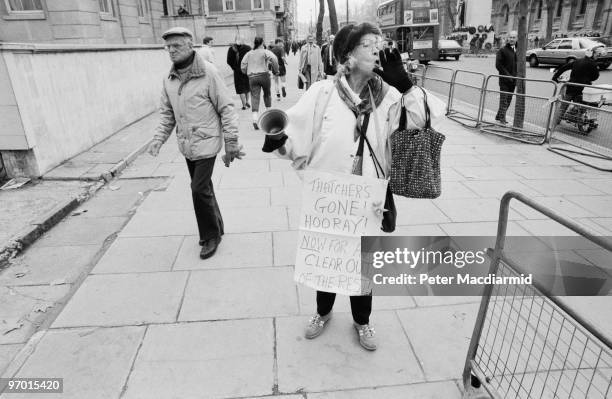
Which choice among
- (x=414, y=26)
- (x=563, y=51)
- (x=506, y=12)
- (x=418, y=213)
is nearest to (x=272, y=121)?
(x=418, y=213)

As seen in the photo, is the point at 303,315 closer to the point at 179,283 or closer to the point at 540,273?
the point at 179,283

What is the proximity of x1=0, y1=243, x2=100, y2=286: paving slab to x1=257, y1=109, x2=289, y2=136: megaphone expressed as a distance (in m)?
2.63

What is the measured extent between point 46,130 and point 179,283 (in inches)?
158

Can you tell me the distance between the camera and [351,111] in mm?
2381

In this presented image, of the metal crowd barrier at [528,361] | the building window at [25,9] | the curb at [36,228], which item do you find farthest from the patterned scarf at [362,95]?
the building window at [25,9]

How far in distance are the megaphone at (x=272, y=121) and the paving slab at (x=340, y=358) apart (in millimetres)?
1483

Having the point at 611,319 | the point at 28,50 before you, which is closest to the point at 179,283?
the point at 611,319

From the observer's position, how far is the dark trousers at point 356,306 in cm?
277

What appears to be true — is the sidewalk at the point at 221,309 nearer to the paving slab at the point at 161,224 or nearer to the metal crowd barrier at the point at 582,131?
the paving slab at the point at 161,224

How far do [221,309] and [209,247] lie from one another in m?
0.93

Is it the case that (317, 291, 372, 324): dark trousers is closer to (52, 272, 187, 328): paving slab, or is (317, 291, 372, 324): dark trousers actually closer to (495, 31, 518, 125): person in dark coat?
(52, 272, 187, 328): paving slab

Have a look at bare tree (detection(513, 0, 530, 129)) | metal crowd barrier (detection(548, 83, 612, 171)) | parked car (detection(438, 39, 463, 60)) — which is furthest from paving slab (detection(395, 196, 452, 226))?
parked car (detection(438, 39, 463, 60))

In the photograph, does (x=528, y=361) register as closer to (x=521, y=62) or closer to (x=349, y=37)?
(x=349, y=37)

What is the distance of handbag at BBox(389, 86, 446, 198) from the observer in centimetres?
233
